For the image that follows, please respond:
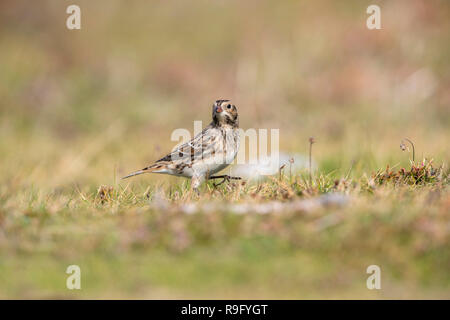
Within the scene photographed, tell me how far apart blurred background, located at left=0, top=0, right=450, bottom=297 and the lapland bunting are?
193 inches

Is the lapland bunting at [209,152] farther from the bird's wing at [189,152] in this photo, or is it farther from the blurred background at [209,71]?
the blurred background at [209,71]

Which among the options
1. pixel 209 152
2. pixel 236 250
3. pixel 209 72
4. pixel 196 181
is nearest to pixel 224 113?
pixel 209 152

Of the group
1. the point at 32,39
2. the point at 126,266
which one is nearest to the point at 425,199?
the point at 126,266

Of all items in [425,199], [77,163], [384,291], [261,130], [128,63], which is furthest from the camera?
[128,63]

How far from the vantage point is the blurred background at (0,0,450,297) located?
54.2ft

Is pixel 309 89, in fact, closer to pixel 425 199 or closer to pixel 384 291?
pixel 425 199

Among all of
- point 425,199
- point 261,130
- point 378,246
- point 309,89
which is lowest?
point 378,246

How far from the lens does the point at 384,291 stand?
5.27 m

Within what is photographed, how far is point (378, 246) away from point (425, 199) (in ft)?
3.59

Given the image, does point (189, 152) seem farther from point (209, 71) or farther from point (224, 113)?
point (209, 71)

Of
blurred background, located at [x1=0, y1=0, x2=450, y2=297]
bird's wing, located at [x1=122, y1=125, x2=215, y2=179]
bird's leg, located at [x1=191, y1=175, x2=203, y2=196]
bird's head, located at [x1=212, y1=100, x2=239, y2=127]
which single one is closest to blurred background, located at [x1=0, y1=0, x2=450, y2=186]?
blurred background, located at [x1=0, y1=0, x2=450, y2=297]

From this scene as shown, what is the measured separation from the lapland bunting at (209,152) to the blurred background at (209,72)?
4901 millimetres

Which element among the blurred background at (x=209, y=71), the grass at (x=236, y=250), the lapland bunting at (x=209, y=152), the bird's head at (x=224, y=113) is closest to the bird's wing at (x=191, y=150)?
the lapland bunting at (x=209, y=152)

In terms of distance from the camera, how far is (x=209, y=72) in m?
20.3
